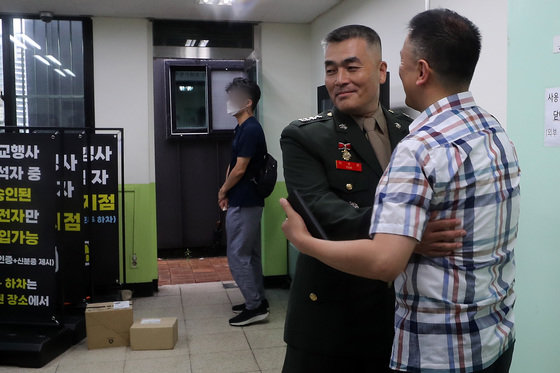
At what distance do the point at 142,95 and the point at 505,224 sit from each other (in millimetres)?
4000

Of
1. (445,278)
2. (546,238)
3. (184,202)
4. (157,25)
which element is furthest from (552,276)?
(184,202)

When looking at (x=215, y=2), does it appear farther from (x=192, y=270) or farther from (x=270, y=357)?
(x=192, y=270)

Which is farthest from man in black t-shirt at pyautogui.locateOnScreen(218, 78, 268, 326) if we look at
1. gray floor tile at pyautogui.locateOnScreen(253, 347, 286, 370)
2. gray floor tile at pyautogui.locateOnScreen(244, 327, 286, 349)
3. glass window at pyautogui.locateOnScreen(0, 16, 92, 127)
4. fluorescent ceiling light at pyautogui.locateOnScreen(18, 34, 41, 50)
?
fluorescent ceiling light at pyautogui.locateOnScreen(18, 34, 41, 50)

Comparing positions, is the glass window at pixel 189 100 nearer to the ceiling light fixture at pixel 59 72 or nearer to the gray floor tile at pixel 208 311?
the ceiling light fixture at pixel 59 72

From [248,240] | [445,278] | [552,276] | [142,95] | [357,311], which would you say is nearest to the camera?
[445,278]

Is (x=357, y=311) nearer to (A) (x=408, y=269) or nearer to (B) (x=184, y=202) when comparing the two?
(A) (x=408, y=269)

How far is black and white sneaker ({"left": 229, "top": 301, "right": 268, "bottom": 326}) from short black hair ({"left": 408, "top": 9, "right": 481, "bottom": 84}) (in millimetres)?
3022

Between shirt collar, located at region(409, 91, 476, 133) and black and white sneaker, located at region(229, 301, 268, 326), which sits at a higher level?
shirt collar, located at region(409, 91, 476, 133)

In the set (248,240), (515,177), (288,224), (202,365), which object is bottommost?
(202,365)

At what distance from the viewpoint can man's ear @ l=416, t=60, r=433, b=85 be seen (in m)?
1.12

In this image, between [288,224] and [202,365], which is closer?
[288,224]

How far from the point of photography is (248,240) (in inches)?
152

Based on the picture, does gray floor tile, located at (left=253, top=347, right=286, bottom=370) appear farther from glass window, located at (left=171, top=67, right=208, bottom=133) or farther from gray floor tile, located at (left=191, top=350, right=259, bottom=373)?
glass window, located at (left=171, top=67, right=208, bottom=133)

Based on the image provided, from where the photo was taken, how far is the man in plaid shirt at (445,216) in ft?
3.31
